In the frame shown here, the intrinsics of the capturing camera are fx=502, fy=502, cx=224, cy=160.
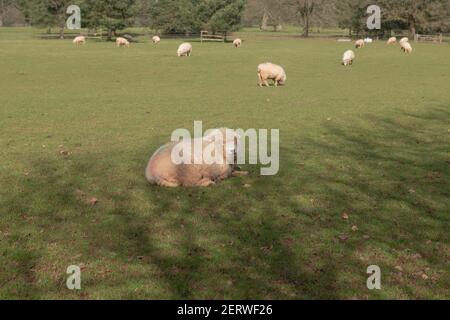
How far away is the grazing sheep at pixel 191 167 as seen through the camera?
30.1 feet

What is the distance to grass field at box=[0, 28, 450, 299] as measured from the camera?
19.3ft

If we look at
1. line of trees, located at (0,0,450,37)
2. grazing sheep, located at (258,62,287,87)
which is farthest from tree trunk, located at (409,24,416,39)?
grazing sheep, located at (258,62,287,87)

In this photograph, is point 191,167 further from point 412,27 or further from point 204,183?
point 412,27

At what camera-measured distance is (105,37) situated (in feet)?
238

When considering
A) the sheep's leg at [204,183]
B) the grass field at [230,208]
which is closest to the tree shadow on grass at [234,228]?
the grass field at [230,208]

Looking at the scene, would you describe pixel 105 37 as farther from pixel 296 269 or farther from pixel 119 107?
pixel 296 269

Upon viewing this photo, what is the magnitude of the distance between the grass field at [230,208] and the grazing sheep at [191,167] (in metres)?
0.23

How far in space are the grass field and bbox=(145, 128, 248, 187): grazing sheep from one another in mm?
232

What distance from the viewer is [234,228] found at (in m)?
7.38

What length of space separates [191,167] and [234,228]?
213 centimetres

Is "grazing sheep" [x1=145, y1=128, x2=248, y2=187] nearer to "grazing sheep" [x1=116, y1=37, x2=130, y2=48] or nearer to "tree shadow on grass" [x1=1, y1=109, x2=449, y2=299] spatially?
"tree shadow on grass" [x1=1, y1=109, x2=449, y2=299]

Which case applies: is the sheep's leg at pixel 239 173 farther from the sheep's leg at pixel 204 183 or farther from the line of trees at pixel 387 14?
the line of trees at pixel 387 14

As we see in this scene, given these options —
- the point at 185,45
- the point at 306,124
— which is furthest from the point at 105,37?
the point at 306,124

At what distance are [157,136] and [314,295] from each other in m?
8.65
